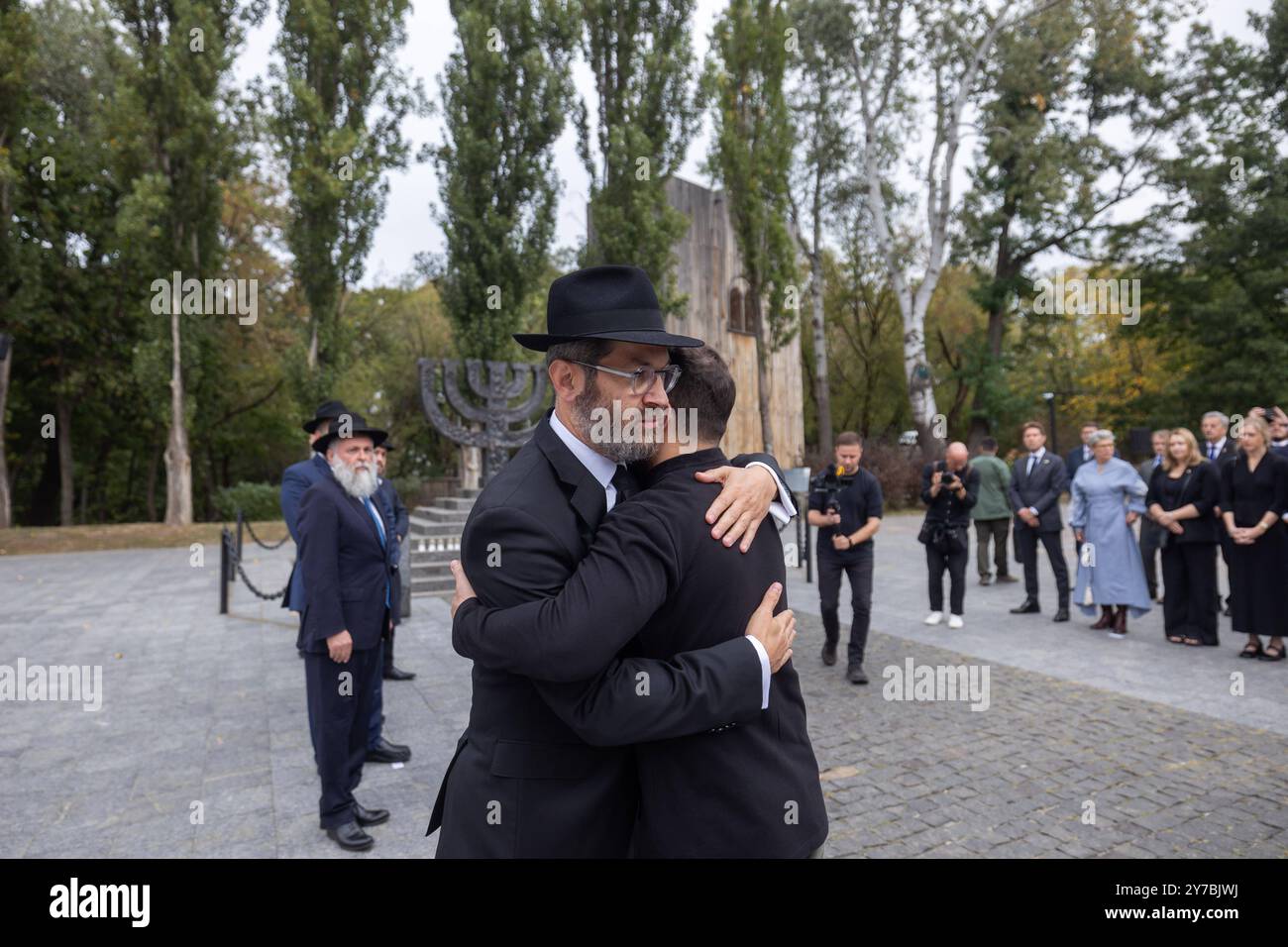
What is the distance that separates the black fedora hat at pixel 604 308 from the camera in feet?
5.77

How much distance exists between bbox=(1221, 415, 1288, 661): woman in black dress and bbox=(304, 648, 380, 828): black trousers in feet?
25.5

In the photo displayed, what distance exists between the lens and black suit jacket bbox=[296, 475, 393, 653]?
12.7ft

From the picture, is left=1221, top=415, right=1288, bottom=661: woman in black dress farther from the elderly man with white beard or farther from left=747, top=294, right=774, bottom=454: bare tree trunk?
left=747, top=294, right=774, bottom=454: bare tree trunk

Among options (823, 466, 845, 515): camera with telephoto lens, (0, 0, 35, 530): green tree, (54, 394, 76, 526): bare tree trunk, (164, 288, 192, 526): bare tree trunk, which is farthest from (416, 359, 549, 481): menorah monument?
(54, 394, 76, 526): bare tree trunk

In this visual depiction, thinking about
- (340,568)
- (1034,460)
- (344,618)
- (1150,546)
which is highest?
(1034,460)

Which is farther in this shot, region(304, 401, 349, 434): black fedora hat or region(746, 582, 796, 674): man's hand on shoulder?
region(304, 401, 349, 434): black fedora hat

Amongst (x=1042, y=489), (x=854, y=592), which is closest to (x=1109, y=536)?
(x=1042, y=489)

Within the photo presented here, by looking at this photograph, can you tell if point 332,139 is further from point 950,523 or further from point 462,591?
point 462,591

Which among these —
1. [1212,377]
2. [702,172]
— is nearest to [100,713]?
[702,172]

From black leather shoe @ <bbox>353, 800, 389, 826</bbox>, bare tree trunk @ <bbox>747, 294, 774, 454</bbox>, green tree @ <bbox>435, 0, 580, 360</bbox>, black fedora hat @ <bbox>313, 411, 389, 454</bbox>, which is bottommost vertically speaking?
black leather shoe @ <bbox>353, 800, 389, 826</bbox>

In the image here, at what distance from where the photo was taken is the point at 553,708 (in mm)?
1600

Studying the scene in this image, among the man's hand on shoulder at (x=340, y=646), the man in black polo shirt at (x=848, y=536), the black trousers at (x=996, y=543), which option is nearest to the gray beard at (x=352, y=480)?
the man's hand on shoulder at (x=340, y=646)

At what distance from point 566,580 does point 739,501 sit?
423 millimetres

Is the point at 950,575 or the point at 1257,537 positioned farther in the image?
the point at 950,575
